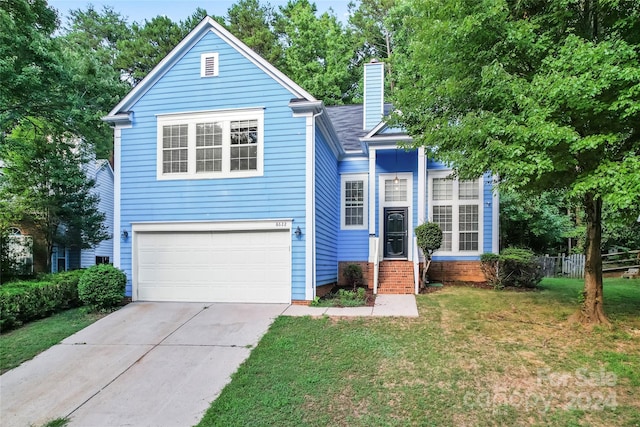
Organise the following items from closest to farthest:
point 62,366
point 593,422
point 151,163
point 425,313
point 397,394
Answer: point 593,422, point 397,394, point 62,366, point 425,313, point 151,163

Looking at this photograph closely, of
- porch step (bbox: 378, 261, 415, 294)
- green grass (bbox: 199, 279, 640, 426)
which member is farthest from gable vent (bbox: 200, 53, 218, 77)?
porch step (bbox: 378, 261, 415, 294)

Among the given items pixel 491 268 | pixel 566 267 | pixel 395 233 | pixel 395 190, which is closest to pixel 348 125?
pixel 395 190

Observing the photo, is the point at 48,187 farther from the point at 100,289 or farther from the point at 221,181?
the point at 221,181

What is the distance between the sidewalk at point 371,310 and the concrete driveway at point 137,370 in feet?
1.94

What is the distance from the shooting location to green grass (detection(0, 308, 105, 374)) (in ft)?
21.0

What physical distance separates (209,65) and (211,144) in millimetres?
1911

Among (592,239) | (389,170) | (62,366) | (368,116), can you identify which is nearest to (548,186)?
(592,239)

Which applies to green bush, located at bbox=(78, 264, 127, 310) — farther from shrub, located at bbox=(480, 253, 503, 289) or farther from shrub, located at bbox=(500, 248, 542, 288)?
shrub, located at bbox=(500, 248, 542, 288)

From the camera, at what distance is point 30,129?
1288 centimetres

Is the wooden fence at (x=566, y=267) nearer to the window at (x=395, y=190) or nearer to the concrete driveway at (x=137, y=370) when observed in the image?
the window at (x=395, y=190)

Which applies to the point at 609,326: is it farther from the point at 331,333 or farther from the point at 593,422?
the point at 331,333

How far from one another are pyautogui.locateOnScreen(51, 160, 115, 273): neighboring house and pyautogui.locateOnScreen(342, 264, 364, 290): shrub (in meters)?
10.4

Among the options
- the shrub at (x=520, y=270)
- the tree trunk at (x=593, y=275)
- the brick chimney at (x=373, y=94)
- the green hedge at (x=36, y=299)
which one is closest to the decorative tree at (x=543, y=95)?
the tree trunk at (x=593, y=275)

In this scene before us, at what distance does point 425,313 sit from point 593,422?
3.85 metres
